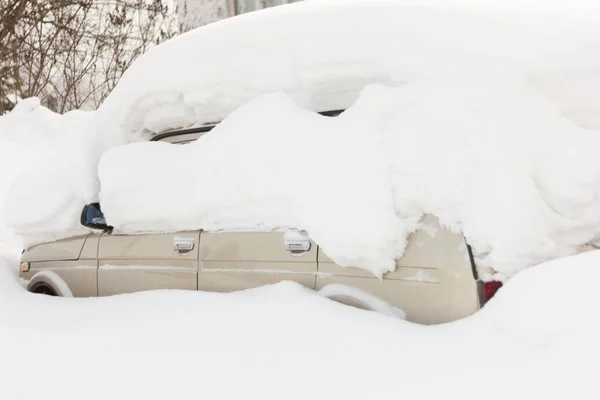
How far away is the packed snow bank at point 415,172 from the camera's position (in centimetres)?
207

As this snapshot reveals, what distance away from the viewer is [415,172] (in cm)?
223

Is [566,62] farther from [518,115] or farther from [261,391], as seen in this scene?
[261,391]

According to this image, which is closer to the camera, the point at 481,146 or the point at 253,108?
the point at 481,146

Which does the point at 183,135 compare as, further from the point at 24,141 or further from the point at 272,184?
the point at 24,141

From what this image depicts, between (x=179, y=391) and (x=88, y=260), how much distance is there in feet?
5.69

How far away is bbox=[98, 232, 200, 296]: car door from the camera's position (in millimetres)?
2824

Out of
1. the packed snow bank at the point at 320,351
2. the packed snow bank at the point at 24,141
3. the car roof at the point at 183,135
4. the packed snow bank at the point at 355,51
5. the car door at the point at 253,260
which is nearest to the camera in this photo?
the packed snow bank at the point at 320,351

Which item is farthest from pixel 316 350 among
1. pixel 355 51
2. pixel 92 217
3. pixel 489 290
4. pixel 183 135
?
pixel 92 217

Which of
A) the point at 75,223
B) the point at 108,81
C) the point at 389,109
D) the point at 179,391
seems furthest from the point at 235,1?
the point at 179,391

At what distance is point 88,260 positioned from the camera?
330 centimetres

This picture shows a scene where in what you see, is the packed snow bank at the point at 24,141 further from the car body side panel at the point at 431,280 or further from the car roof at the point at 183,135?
the car body side panel at the point at 431,280

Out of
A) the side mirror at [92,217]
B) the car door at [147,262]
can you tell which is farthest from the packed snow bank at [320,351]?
the side mirror at [92,217]

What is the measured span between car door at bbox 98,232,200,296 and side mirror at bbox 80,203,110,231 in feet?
0.26

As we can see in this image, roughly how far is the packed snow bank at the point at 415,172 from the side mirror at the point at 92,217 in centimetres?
90
